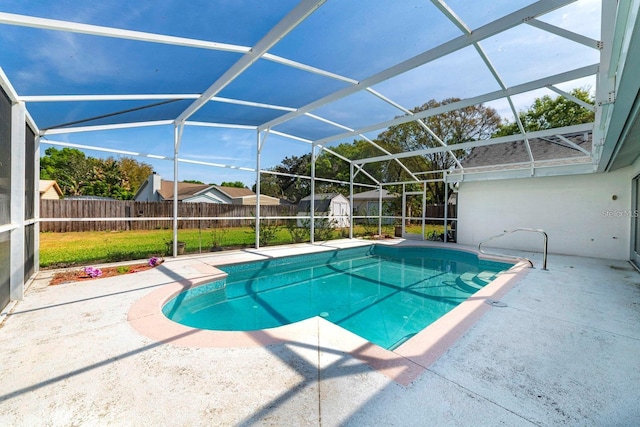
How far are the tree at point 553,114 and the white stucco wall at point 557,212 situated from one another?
6.86 m

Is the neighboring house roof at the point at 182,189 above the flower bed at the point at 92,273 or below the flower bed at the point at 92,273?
above

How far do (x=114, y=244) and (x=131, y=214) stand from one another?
99 cm

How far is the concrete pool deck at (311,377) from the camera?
5.89 feet

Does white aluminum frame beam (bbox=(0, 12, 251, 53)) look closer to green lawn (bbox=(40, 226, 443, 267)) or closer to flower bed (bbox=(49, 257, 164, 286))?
flower bed (bbox=(49, 257, 164, 286))

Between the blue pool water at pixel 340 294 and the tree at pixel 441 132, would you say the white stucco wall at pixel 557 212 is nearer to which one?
the blue pool water at pixel 340 294

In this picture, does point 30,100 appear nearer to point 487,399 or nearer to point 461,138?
point 487,399

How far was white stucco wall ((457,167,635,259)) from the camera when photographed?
26.8 ft

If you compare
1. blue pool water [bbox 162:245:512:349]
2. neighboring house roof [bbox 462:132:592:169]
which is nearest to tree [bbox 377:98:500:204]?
neighboring house roof [bbox 462:132:592:169]

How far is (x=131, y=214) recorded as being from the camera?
277 inches

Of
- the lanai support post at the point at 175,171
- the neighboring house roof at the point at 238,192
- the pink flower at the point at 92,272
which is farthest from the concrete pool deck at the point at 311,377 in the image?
the neighboring house roof at the point at 238,192

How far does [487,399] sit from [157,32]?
4.89 metres

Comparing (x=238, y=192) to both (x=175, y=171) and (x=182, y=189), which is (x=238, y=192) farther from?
(x=175, y=171)

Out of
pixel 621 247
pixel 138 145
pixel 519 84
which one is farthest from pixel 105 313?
pixel 621 247

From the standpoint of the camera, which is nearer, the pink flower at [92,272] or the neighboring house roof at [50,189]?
the pink flower at [92,272]
